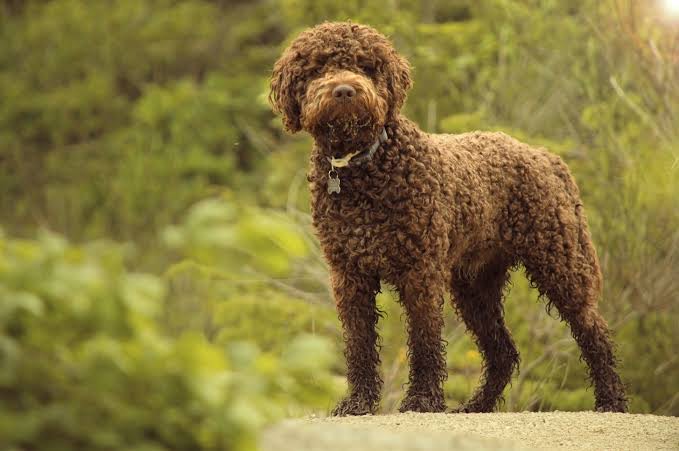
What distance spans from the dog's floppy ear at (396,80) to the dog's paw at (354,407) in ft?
4.74

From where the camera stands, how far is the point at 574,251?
687cm

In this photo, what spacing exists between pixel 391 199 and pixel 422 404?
1.06m

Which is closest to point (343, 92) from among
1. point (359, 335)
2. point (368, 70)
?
point (368, 70)

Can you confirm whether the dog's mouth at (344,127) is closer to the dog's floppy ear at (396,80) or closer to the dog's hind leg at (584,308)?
the dog's floppy ear at (396,80)

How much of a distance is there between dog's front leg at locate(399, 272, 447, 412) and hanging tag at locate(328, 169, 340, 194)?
0.59m

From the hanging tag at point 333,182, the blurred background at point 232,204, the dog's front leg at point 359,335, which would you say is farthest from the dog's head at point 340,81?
the blurred background at point 232,204

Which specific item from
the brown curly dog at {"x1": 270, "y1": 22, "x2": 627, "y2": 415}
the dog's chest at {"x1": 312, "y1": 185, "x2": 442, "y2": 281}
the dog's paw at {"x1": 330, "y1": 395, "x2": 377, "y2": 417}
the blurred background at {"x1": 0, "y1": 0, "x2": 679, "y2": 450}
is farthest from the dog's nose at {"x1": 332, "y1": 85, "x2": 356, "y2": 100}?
the dog's paw at {"x1": 330, "y1": 395, "x2": 377, "y2": 417}

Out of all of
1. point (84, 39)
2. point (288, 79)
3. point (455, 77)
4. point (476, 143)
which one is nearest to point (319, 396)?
point (288, 79)

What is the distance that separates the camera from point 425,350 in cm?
609

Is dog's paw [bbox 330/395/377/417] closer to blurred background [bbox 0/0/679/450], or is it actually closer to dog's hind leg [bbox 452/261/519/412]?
blurred background [bbox 0/0/679/450]

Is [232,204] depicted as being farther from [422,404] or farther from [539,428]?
[422,404]

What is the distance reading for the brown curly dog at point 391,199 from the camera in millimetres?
5754

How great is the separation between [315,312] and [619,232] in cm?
254

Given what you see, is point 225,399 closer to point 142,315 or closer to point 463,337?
point 142,315
